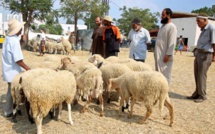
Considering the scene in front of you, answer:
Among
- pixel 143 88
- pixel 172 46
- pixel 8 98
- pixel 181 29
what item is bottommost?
pixel 8 98

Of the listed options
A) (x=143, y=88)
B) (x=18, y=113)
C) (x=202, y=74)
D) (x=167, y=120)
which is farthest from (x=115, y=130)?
(x=202, y=74)

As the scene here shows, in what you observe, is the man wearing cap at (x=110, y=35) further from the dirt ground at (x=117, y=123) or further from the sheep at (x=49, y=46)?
the sheep at (x=49, y=46)

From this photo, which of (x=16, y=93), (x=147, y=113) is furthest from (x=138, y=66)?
(x=16, y=93)

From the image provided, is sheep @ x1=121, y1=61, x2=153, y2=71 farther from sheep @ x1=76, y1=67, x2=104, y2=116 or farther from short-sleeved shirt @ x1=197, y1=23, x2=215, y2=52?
short-sleeved shirt @ x1=197, y1=23, x2=215, y2=52

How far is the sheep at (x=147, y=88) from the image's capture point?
4109 millimetres

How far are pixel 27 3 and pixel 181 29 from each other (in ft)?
91.4

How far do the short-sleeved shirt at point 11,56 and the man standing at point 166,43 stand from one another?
10.5 feet

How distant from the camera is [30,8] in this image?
1875cm

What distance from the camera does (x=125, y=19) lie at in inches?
1873

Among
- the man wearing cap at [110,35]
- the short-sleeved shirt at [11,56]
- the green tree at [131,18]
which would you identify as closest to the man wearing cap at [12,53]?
the short-sleeved shirt at [11,56]

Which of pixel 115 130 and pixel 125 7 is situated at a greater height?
pixel 125 7

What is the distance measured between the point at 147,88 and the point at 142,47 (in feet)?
7.87

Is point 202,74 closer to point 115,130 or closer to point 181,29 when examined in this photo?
point 115,130

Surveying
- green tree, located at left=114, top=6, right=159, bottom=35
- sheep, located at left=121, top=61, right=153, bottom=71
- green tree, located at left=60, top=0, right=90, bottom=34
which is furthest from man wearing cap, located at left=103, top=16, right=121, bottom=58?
green tree, located at left=114, top=6, right=159, bottom=35
